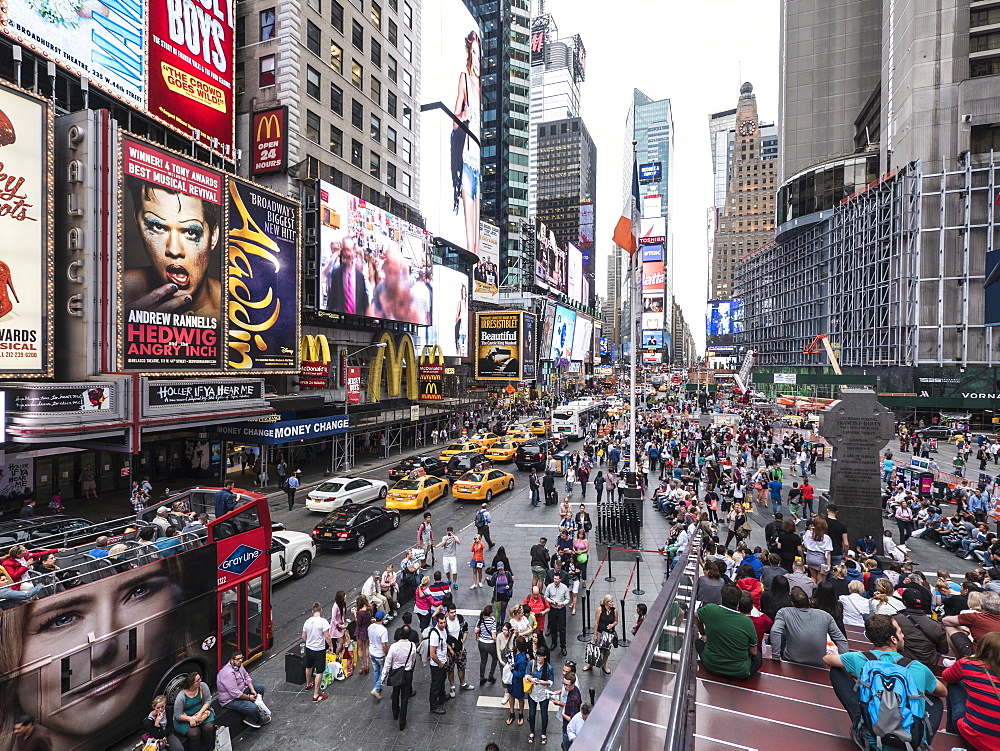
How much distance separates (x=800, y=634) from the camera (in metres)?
6.48

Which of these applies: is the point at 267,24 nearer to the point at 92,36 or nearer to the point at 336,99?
the point at 336,99

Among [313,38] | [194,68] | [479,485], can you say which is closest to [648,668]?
[479,485]

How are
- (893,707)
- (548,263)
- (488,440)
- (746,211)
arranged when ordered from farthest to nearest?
(746,211), (548,263), (488,440), (893,707)

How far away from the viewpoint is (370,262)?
35344 millimetres

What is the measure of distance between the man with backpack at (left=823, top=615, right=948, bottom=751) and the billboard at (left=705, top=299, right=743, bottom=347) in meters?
97.7

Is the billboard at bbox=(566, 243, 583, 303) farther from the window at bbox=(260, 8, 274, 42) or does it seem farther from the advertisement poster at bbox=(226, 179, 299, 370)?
the advertisement poster at bbox=(226, 179, 299, 370)

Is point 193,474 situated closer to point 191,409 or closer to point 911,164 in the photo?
point 191,409

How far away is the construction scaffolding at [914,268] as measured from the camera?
47.0 metres

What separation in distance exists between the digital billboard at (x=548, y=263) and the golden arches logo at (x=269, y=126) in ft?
214

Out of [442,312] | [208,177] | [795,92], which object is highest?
[795,92]

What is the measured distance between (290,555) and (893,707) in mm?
14269

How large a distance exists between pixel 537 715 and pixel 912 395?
5267cm

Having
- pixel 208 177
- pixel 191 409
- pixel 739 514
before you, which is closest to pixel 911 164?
pixel 739 514

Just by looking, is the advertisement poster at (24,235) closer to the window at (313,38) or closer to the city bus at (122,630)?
the city bus at (122,630)
